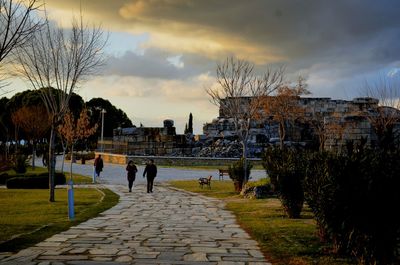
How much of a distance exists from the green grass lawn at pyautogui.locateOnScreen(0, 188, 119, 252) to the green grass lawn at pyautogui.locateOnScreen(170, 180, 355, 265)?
403 centimetres

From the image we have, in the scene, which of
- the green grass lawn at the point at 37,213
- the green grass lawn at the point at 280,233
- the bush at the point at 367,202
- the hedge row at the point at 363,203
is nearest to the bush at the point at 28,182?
the green grass lawn at the point at 37,213

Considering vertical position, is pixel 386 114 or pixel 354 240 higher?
pixel 386 114

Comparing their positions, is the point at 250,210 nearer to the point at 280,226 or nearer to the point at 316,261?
the point at 280,226

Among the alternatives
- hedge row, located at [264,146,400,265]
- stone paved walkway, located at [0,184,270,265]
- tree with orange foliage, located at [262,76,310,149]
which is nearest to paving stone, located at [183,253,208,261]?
stone paved walkway, located at [0,184,270,265]

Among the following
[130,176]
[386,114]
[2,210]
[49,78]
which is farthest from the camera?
[386,114]

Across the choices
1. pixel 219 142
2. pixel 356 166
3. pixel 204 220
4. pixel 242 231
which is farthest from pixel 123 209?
pixel 219 142

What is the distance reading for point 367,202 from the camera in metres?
6.50

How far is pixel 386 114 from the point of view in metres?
33.5

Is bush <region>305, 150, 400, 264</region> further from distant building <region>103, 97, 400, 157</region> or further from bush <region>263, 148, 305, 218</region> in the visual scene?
distant building <region>103, 97, 400, 157</region>

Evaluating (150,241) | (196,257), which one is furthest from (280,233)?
(196,257)

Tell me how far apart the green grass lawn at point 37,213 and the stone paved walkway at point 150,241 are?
0.40m

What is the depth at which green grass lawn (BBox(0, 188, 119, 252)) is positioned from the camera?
30.1 feet

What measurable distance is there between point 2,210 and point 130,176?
7527 mm

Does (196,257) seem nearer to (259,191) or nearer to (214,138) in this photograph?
(259,191)
